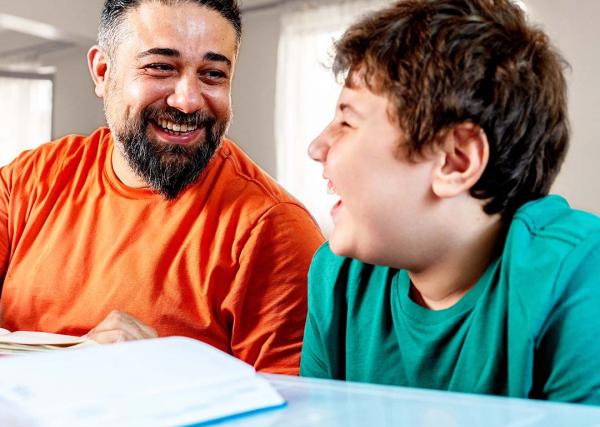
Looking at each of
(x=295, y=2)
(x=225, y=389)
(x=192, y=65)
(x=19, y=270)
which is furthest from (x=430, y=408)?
(x=295, y=2)

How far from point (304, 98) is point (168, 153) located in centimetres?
318

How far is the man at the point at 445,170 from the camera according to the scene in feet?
2.78

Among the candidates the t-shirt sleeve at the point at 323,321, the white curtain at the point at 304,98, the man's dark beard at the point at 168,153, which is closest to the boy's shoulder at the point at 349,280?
the t-shirt sleeve at the point at 323,321

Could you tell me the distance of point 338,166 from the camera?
2.98 ft

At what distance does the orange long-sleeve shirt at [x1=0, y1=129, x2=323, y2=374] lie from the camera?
130 cm

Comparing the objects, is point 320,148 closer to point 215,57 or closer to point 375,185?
Answer: point 375,185

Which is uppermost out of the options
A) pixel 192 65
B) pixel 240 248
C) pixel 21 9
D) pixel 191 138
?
pixel 21 9

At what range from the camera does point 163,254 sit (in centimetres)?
136

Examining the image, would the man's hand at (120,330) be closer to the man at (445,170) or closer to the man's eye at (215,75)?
the man at (445,170)

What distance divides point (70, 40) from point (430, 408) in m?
4.61

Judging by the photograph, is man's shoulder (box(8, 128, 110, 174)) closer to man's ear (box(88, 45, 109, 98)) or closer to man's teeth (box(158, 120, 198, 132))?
man's ear (box(88, 45, 109, 98))

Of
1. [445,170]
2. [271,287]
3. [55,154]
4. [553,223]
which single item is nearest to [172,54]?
[55,154]

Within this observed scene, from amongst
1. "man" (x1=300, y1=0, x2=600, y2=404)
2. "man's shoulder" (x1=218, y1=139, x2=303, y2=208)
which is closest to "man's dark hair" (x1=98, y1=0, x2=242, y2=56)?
"man's shoulder" (x1=218, y1=139, x2=303, y2=208)

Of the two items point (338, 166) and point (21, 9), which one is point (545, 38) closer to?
point (338, 166)
